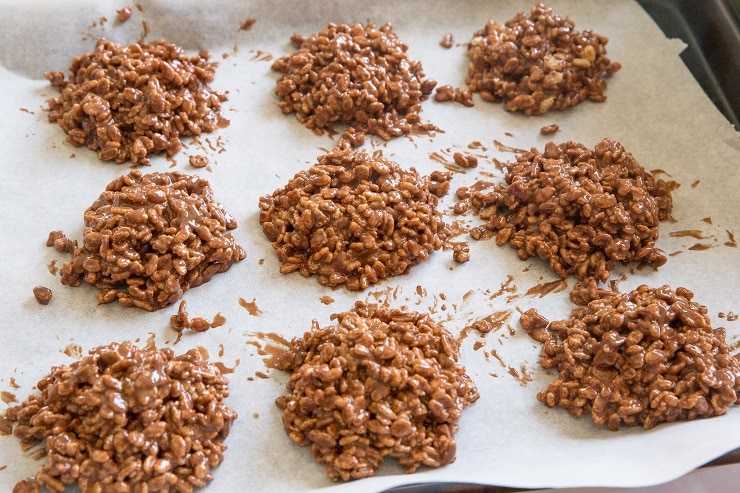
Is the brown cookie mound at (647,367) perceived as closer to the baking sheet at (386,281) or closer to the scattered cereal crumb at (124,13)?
the baking sheet at (386,281)

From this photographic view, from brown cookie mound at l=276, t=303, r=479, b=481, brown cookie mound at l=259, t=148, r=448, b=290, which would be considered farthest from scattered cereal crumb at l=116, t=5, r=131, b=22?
brown cookie mound at l=276, t=303, r=479, b=481

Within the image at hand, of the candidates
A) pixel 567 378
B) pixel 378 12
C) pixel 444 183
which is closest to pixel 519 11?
pixel 378 12

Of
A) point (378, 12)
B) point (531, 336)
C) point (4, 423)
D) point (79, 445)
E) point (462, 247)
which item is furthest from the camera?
point (378, 12)

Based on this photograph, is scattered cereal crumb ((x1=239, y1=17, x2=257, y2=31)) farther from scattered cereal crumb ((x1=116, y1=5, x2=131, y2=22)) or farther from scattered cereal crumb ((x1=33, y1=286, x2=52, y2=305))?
scattered cereal crumb ((x1=33, y1=286, x2=52, y2=305))

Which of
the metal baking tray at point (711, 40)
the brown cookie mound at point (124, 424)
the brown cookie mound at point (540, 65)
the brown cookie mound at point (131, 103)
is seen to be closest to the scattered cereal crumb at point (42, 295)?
the brown cookie mound at point (124, 424)

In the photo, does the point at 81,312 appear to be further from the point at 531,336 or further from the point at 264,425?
the point at 531,336

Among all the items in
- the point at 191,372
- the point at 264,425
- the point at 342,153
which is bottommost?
the point at 264,425

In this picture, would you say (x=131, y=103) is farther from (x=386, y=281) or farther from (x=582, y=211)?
(x=582, y=211)
